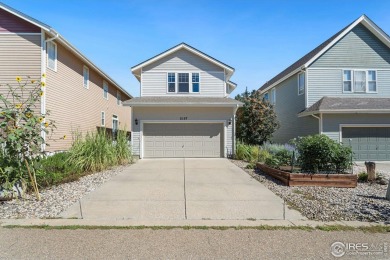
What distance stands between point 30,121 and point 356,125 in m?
16.0

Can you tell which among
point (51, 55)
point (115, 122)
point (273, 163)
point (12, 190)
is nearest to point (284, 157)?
point (273, 163)

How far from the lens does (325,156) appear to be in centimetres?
824

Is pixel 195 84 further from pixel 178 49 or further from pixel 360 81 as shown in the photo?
pixel 360 81

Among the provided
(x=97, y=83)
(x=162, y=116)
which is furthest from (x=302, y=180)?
(x=97, y=83)

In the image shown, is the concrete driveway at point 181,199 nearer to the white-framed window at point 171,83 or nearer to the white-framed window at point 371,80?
the white-framed window at point 171,83

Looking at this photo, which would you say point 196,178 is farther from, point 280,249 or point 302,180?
point 280,249

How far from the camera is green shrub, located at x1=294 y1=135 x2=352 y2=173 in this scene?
8.27 metres

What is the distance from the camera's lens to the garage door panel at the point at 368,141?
584 inches

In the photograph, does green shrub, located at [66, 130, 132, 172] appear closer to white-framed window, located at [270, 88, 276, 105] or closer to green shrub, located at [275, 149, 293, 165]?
green shrub, located at [275, 149, 293, 165]

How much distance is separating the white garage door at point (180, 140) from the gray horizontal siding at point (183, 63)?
3830 mm

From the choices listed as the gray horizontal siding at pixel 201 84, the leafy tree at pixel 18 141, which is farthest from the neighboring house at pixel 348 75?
the leafy tree at pixel 18 141

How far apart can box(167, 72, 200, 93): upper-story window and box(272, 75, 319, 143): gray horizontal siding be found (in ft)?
23.8

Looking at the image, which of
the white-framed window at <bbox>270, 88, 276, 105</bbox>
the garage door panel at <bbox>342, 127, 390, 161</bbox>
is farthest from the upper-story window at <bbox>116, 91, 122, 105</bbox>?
the garage door panel at <bbox>342, 127, 390, 161</bbox>

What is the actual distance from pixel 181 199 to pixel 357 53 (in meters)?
16.2
